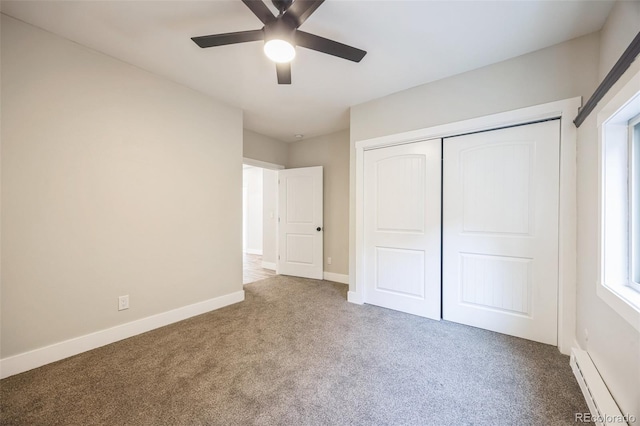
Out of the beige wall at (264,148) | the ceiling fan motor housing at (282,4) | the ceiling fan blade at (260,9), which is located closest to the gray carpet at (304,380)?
the ceiling fan blade at (260,9)

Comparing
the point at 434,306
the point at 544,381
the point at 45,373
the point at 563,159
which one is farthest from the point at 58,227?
the point at 563,159

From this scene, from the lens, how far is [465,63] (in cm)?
233

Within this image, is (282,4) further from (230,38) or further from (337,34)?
(337,34)

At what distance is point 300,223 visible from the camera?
4633 mm

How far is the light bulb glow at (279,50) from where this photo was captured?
159 centimetres

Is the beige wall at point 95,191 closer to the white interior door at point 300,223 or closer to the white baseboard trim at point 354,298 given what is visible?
the white baseboard trim at point 354,298

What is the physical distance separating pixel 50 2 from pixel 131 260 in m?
1.96

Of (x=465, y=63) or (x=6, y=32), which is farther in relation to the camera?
(x=465, y=63)

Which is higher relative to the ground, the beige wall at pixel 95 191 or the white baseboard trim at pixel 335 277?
the beige wall at pixel 95 191

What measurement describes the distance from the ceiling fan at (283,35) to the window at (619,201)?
5.09ft

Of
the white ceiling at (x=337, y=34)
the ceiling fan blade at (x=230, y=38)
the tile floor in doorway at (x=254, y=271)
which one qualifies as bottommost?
the tile floor in doorway at (x=254, y=271)

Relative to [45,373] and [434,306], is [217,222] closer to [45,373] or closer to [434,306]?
[45,373]

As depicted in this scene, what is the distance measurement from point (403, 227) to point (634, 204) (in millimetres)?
1704

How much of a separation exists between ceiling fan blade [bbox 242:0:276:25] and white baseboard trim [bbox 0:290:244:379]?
273cm
